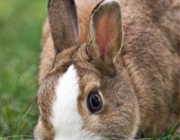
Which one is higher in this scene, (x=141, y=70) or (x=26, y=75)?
(x=141, y=70)

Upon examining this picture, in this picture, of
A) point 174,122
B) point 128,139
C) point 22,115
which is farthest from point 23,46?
point 128,139

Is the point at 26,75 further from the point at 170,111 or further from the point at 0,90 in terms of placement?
the point at 170,111

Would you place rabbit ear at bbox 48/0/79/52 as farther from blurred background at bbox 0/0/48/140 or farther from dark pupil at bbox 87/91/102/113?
blurred background at bbox 0/0/48/140

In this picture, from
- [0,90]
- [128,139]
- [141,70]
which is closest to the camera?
[128,139]

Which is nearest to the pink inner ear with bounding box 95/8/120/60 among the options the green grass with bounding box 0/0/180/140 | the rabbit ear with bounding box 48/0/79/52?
the rabbit ear with bounding box 48/0/79/52

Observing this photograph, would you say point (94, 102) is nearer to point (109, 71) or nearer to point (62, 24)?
point (109, 71)

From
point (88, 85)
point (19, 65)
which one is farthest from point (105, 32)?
point (19, 65)
